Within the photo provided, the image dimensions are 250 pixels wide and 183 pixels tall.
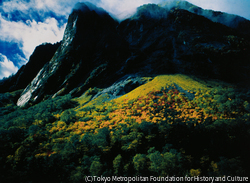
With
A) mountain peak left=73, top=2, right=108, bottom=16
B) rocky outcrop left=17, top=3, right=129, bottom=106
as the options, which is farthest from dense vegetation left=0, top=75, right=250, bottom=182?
mountain peak left=73, top=2, right=108, bottom=16

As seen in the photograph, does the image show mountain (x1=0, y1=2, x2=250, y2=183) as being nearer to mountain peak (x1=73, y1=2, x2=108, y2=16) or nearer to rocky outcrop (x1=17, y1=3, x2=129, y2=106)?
rocky outcrop (x1=17, y1=3, x2=129, y2=106)

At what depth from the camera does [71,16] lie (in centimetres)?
8606

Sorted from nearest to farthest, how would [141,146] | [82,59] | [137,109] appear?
1. [141,146]
2. [137,109]
3. [82,59]

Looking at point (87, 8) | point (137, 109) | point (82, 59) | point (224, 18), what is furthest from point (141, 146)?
point (224, 18)

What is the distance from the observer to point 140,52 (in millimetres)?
70688

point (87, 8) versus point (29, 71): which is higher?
point (87, 8)

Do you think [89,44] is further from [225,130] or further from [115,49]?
[225,130]

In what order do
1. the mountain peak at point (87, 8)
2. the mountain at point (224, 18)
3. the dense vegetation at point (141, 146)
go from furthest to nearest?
the mountain at point (224, 18), the mountain peak at point (87, 8), the dense vegetation at point (141, 146)

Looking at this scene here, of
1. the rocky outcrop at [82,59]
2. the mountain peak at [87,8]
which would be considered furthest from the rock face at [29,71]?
the mountain peak at [87,8]

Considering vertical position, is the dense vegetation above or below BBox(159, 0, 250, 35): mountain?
below

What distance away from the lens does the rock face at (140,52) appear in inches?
2286

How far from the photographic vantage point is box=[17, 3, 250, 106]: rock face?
58.1 meters

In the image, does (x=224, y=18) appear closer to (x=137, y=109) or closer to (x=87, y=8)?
(x=87, y=8)

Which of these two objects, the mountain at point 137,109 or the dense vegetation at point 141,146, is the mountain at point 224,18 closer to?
the mountain at point 137,109
